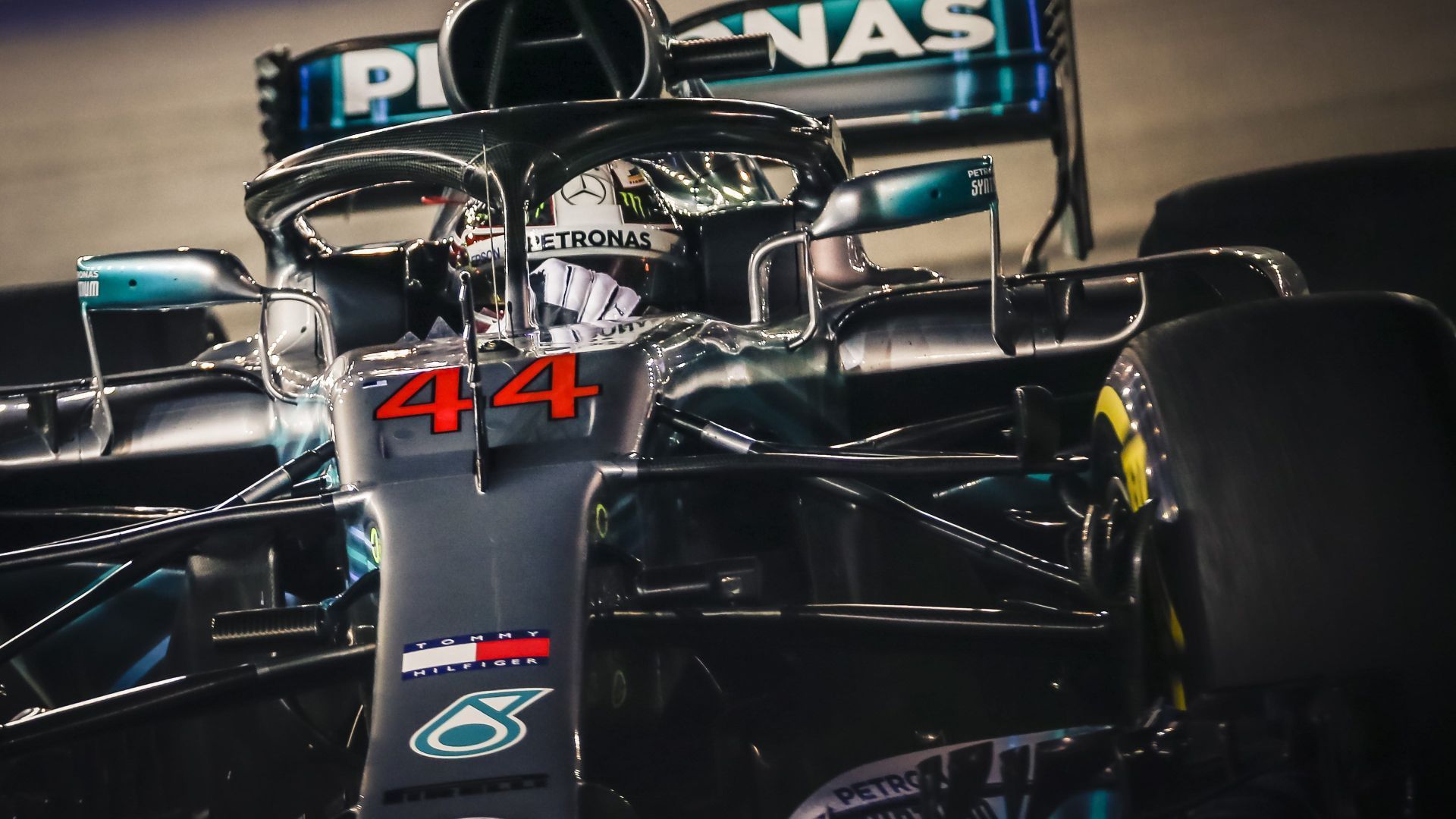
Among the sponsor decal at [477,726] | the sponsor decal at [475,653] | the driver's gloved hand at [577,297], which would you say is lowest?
the sponsor decal at [477,726]

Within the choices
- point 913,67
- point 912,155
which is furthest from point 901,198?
point 912,155

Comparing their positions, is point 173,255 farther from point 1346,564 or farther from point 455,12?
point 1346,564

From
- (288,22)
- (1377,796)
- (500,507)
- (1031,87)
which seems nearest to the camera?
(1377,796)

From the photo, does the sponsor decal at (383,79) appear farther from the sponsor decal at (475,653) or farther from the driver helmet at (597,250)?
the sponsor decal at (475,653)

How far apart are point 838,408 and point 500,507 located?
2.15 feet

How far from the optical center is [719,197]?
2.40 metres

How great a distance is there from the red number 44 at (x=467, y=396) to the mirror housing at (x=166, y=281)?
276 millimetres

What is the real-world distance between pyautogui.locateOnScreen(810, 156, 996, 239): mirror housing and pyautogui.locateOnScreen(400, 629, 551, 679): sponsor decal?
50cm

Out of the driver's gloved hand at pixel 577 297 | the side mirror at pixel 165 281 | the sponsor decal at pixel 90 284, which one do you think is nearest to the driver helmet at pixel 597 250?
the driver's gloved hand at pixel 577 297

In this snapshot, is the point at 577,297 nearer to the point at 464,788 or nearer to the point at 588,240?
the point at 588,240

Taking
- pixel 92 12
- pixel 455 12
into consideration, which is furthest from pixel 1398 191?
pixel 92 12

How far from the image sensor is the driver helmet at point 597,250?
173cm

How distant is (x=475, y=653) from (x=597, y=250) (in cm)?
85

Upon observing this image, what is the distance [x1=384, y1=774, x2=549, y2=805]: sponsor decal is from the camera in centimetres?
97
